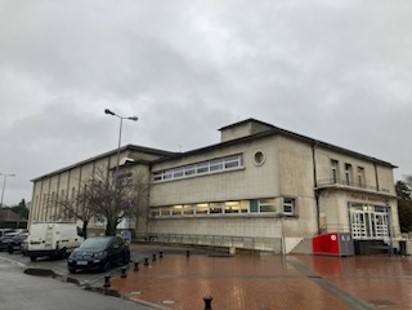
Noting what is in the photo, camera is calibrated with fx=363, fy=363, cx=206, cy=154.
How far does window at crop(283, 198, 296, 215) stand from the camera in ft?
88.6

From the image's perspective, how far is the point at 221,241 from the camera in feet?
99.2

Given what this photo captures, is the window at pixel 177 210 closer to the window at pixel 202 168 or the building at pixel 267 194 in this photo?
the building at pixel 267 194

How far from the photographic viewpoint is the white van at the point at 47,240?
871 inches

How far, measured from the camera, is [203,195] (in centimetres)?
3316

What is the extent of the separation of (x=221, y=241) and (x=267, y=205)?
18.2 ft

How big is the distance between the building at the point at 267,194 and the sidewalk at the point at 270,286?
9586 millimetres

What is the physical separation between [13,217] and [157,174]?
3256 inches

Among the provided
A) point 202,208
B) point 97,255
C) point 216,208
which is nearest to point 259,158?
point 216,208

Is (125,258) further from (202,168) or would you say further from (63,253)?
(202,168)

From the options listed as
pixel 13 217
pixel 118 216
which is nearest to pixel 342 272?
pixel 118 216

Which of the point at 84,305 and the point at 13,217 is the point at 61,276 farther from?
the point at 13,217

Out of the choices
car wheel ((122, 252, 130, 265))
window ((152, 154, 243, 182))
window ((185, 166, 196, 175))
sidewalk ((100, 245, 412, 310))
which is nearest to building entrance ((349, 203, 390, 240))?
window ((152, 154, 243, 182))

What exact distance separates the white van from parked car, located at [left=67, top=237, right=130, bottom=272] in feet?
18.7

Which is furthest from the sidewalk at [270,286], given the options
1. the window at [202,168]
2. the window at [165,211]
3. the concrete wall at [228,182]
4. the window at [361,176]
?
the window at [165,211]
